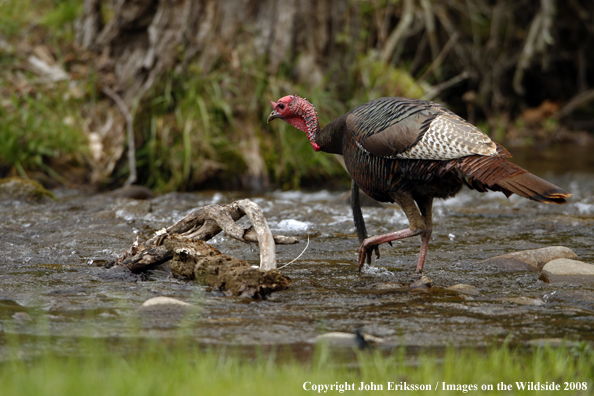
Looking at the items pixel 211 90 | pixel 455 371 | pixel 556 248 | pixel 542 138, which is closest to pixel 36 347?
pixel 455 371

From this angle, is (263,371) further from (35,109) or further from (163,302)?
(35,109)

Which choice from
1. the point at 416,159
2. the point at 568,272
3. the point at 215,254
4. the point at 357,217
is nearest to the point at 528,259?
the point at 568,272

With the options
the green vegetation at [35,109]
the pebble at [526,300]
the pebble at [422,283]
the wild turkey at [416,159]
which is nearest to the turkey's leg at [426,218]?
the wild turkey at [416,159]

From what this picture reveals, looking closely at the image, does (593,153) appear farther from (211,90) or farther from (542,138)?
(211,90)

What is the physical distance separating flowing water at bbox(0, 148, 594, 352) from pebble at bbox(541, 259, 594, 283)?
0.10 metres

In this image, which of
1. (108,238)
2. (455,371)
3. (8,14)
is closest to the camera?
(455,371)

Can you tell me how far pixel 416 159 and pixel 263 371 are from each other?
2.20m

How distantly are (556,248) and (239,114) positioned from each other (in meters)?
5.25

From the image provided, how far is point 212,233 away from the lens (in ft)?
13.3

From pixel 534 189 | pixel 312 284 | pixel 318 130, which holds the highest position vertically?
pixel 318 130

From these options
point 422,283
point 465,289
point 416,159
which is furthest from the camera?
point 416,159

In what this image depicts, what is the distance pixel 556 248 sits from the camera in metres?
4.37

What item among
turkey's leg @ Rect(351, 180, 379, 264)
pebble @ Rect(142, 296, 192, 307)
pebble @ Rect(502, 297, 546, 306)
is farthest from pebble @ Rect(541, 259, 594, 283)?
pebble @ Rect(142, 296, 192, 307)

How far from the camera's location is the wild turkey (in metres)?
3.78
